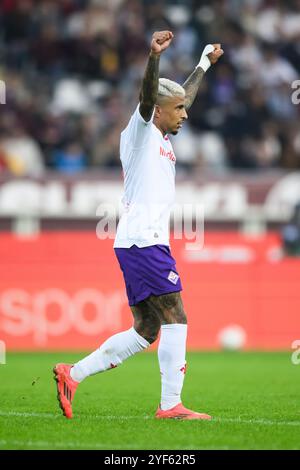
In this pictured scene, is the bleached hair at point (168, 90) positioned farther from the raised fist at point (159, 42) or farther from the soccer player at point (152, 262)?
the raised fist at point (159, 42)

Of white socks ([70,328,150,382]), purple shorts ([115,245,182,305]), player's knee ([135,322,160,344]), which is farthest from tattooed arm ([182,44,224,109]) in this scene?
white socks ([70,328,150,382])

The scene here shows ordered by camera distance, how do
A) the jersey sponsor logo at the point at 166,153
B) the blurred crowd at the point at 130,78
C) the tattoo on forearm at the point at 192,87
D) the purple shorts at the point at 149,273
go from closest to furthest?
the purple shorts at the point at 149,273 < the jersey sponsor logo at the point at 166,153 < the tattoo on forearm at the point at 192,87 < the blurred crowd at the point at 130,78

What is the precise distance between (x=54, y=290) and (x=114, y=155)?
3.91 meters

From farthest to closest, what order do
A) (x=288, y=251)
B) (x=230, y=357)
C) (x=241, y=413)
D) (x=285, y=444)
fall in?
(x=288, y=251), (x=230, y=357), (x=241, y=413), (x=285, y=444)

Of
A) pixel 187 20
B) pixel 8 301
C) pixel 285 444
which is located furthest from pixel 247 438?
pixel 187 20

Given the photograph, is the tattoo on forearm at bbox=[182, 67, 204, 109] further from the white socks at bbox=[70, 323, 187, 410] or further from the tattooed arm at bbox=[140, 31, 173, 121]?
the white socks at bbox=[70, 323, 187, 410]

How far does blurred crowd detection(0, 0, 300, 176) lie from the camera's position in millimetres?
19297

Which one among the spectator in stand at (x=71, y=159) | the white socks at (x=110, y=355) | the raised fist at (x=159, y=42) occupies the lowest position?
the white socks at (x=110, y=355)

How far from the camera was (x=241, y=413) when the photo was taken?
340 inches

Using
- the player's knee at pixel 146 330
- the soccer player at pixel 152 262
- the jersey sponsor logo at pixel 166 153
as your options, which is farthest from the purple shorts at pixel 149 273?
the jersey sponsor logo at pixel 166 153

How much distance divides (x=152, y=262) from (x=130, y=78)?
41.7 ft

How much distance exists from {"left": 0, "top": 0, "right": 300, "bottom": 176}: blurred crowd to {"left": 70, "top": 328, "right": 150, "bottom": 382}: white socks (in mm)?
10270

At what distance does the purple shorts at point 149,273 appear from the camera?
319 inches

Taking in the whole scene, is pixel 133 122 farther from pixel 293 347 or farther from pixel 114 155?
pixel 114 155
